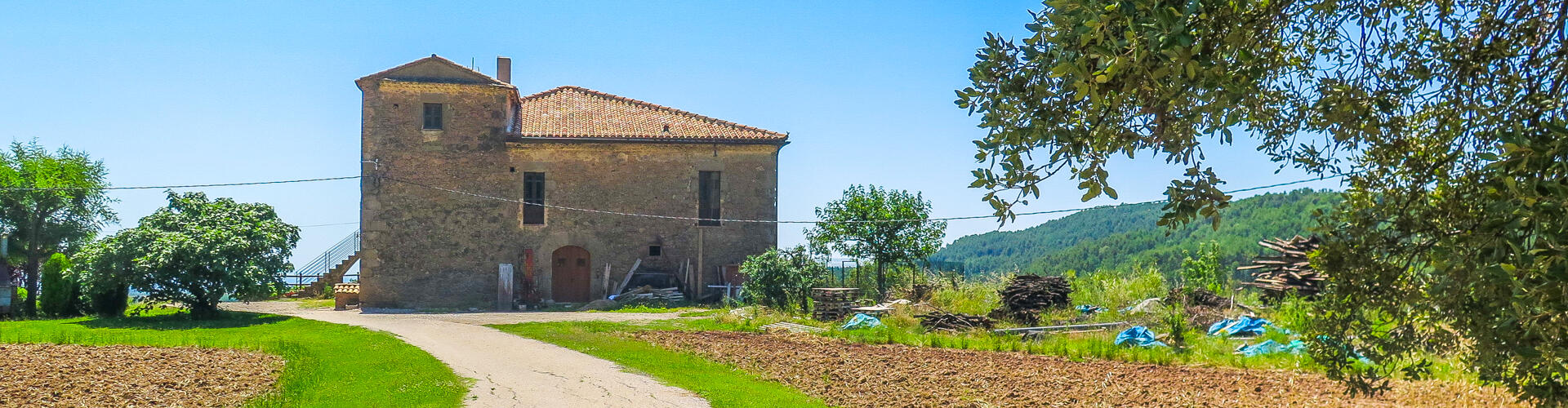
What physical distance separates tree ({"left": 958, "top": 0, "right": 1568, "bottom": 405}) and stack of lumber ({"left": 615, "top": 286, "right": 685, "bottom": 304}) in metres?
21.4

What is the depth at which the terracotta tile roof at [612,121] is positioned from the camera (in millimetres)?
27531

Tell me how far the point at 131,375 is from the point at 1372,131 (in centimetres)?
1243

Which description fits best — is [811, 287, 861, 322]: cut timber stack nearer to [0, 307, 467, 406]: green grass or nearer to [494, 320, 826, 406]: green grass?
[494, 320, 826, 406]: green grass

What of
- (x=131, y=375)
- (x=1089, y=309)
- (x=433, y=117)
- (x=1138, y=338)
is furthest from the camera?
(x=433, y=117)

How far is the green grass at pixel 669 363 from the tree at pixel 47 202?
58.8 ft

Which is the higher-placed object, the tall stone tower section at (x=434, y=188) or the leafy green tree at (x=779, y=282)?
the tall stone tower section at (x=434, y=188)

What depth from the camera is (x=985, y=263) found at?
65.3 m

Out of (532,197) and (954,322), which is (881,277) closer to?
(954,322)

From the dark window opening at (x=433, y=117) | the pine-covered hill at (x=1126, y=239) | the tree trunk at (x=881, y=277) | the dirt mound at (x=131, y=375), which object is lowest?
the dirt mound at (x=131, y=375)

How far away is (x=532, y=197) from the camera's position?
27469 millimetres

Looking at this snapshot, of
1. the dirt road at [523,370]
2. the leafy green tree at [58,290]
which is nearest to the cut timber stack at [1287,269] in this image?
the dirt road at [523,370]

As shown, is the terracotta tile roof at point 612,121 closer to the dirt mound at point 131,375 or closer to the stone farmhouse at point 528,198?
the stone farmhouse at point 528,198

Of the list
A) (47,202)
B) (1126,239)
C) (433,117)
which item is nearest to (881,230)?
(433,117)

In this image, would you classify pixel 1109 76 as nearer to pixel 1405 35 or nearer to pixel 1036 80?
pixel 1036 80
